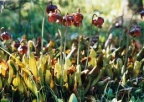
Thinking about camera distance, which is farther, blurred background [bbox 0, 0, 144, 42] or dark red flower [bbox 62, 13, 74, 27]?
blurred background [bbox 0, 0, 144, 42]

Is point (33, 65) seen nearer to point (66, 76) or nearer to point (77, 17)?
point (66, 76)

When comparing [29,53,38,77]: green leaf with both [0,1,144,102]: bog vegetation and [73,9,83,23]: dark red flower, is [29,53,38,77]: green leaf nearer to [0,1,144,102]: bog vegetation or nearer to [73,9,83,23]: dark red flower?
[0,1,144,102]: bog vegetation

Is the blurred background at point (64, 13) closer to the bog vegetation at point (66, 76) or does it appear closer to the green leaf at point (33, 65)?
the bog vegetation at point (66, 76)

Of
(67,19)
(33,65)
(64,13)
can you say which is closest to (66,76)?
(33,65)

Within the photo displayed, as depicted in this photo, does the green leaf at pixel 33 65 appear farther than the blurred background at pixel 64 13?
No

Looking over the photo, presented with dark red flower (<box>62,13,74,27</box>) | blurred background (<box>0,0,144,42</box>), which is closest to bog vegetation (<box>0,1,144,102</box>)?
dark red flower (<box>62,13,74,27</box>)

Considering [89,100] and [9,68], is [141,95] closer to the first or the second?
[89,100]

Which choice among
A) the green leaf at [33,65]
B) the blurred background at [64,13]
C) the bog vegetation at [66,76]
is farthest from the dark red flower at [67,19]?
the blurred background at [64,13]

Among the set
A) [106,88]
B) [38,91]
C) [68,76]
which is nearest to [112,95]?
[106,88]
